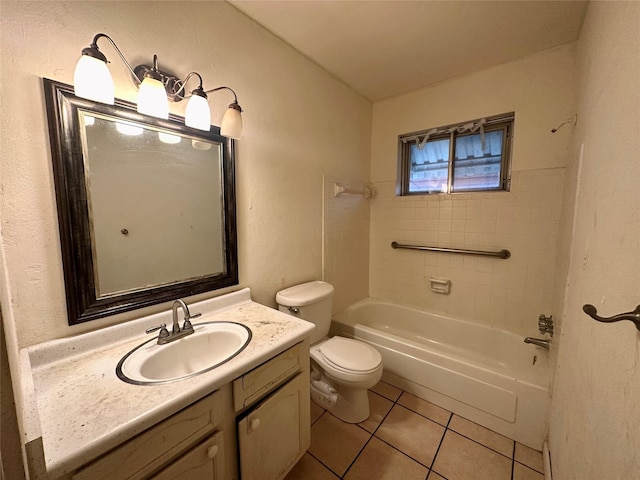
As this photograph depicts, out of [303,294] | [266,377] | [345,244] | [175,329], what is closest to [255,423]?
[266,377]

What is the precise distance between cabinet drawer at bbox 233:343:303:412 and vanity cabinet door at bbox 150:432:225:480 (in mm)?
116

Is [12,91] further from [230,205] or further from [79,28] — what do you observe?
[230,205]

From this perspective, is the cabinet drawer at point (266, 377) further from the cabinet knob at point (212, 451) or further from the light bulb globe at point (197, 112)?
the light bulb globe at point (197, 112)

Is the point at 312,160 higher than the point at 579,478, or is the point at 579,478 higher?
the point at 312,160

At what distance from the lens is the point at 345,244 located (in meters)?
2.23

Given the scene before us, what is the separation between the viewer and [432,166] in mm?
2287

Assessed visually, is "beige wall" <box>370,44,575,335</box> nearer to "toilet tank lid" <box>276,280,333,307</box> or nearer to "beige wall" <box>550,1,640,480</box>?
"beige wall" <box>550,1,640,480</box>

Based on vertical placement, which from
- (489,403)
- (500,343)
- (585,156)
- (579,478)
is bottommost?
(489,403)

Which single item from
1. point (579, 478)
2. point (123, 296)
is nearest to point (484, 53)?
point (579, 478)

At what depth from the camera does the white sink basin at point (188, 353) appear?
0.90 m

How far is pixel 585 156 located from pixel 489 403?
54.3 inches

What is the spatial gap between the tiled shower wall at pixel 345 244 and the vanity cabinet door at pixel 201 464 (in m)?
1.32

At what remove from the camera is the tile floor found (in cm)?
125

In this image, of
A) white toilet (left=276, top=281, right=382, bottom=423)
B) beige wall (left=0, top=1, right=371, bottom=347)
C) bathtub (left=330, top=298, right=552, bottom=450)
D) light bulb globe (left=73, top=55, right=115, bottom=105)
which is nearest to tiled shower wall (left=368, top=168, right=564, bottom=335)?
bathtub (left=330, top=298, right=552, bottom=450)
